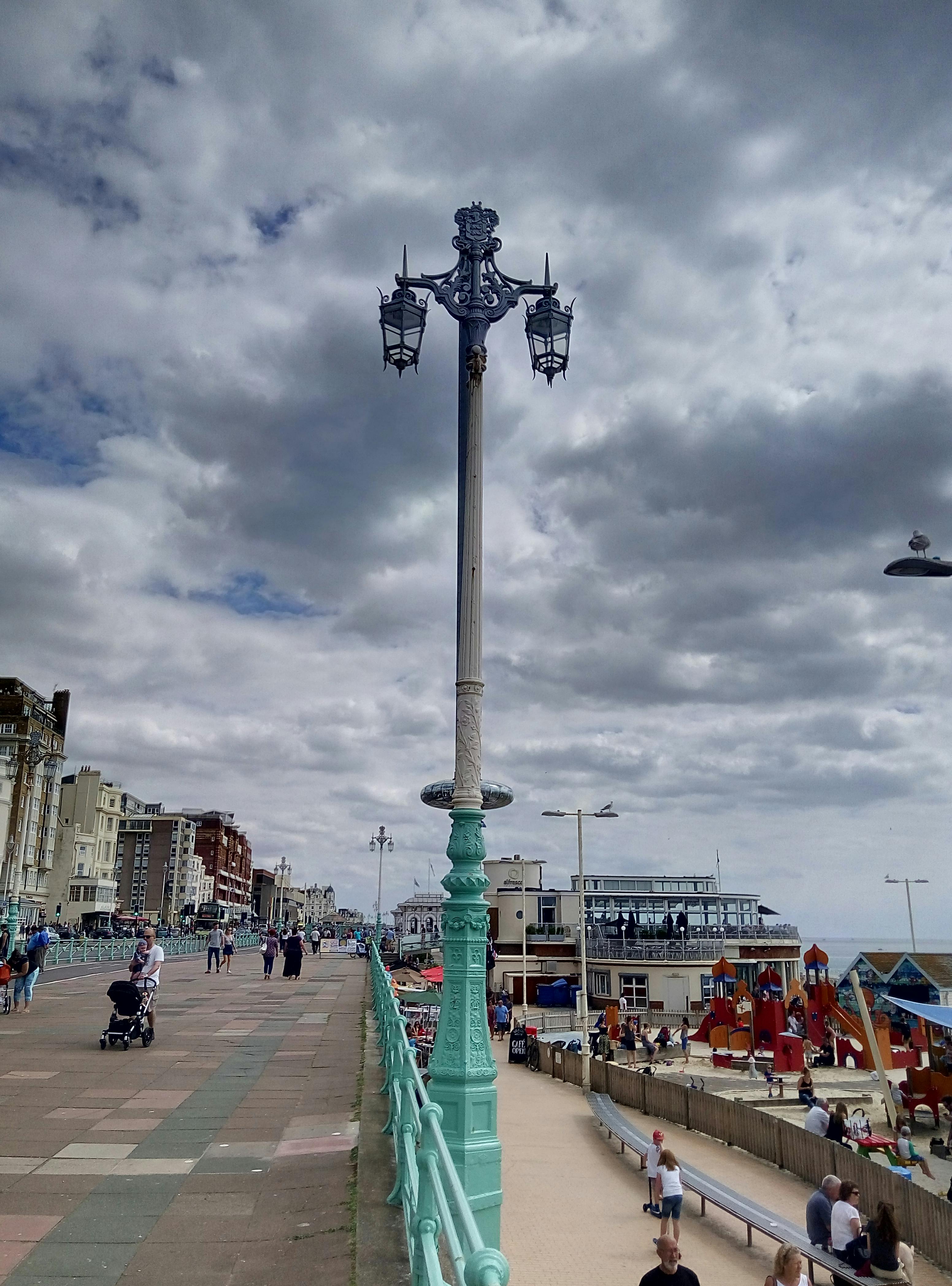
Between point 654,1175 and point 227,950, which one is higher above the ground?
point 227,950

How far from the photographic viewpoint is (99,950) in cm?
3347

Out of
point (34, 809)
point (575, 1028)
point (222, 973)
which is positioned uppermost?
point (34, 809)

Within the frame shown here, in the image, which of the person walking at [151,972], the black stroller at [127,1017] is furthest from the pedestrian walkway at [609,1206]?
the person walking at [151,972]

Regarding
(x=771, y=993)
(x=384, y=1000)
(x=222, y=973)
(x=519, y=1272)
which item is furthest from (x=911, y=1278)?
(x=771, y=993)

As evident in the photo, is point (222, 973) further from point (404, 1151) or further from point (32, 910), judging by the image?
point (32, 910)

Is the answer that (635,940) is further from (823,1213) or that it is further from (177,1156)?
(177,1156)

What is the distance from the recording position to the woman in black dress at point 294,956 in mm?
27672

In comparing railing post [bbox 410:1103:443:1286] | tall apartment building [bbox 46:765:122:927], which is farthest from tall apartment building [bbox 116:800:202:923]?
railing post [bbox 410:1103:443:1286]

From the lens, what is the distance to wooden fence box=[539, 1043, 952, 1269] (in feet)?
40.4

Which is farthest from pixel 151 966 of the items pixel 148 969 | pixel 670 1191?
pixel 670 1191

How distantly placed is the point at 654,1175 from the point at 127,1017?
7977 mm

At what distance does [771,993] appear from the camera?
35.7 meters

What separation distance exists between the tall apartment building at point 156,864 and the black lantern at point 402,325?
139 meters

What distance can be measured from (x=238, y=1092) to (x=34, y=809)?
74577mm
